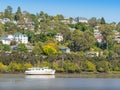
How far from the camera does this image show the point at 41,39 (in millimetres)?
83875

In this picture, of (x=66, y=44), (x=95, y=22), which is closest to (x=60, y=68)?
(x=66, y=44)

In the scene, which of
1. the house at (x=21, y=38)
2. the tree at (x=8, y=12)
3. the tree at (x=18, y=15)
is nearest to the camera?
the house at (x=21, y=38)

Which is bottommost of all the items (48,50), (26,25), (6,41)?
(48,50)

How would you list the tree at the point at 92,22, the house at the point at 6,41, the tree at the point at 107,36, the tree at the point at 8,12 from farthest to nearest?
the tree at the point at 92,22, the tree at the point at 8,12, the house at the point at 6,41, the tree at the point at 107,36

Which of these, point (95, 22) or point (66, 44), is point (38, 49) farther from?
point (95, 22)

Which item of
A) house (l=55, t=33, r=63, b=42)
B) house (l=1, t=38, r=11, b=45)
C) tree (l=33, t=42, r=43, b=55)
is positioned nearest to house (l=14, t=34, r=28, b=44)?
house (l=1, t=38, r=11, b=45)

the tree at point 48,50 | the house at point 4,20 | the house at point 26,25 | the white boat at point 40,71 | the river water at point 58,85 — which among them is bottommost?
the river water at point 58,85

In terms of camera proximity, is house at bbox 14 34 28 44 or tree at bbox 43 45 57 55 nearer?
tree at bbox 43 45 57 55

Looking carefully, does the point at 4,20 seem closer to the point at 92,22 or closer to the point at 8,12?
the point at 8,12

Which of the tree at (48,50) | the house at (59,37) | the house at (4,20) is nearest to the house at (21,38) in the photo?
the house at (59,37)

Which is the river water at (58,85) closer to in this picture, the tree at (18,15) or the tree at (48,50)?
the tree at (48,50)

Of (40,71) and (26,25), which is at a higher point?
(26,25)

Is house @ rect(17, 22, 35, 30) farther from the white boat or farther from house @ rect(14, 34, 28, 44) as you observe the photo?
the white boat

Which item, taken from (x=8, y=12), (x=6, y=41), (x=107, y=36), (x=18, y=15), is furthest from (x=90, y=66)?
(x=8, y=12)
